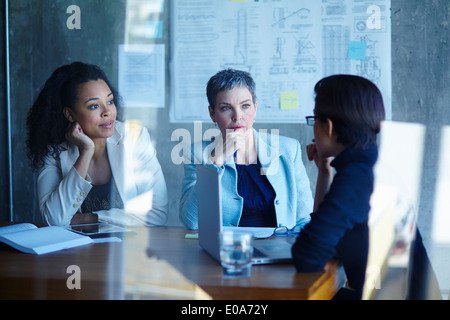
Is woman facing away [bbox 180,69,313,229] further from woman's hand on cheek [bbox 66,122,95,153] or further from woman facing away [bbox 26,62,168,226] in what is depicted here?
woman's hand on cheek [bbox 66,122,95,153]

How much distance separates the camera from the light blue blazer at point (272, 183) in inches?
80.1

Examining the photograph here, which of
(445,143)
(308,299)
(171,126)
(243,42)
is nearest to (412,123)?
(445,143)

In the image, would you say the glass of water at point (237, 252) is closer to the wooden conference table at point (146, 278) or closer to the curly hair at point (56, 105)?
the wooden conference table at point (146, 278)

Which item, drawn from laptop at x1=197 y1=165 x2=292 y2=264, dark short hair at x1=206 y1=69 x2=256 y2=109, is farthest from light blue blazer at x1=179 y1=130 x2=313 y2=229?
laptop at x1=197 y1=165 x2=292 y2=264

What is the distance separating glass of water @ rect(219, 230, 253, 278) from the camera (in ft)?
4.05

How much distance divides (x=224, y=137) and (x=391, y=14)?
4.40 ft

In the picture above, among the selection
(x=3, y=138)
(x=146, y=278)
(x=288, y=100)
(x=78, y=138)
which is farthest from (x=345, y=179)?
(x=3, y=138)

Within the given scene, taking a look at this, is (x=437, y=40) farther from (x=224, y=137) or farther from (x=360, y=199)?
(x=360, y=199)

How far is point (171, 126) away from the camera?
2.98 m

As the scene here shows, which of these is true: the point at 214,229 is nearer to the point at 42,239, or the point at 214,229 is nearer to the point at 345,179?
the point at 345,179

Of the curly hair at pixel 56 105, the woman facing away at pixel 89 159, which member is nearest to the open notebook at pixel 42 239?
the woman facing away at pixel 89 159

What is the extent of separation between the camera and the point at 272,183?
6.78 ft

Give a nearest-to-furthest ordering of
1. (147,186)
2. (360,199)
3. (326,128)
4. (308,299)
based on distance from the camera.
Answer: (308,299) < (360,199) < (326,128) < (147,186)

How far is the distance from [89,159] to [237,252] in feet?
3.99
